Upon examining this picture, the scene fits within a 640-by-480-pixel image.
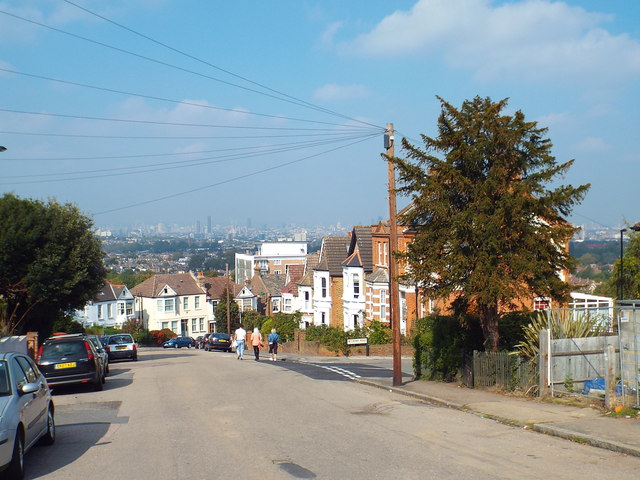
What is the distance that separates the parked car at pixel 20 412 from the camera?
860 centimetres

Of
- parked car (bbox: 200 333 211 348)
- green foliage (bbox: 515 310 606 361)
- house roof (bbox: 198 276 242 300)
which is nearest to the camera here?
green foliage (bbox: 515 310 606 361)

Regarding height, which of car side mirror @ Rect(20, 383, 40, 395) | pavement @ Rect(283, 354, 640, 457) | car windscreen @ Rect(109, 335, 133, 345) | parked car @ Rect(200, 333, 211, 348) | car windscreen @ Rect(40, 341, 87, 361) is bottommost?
parked car @ Rect(200, 333, 211, 348)

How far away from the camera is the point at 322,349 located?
44.3 m

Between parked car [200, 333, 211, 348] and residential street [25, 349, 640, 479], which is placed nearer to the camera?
residential street [25, 349, 640, 479]

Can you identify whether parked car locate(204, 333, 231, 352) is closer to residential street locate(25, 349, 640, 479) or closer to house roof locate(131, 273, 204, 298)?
house roof locate(131, 273, 204, 298)

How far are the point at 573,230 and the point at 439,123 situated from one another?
14.2ft

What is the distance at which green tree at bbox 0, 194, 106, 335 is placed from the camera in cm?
2983

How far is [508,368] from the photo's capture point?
1695 centimetres

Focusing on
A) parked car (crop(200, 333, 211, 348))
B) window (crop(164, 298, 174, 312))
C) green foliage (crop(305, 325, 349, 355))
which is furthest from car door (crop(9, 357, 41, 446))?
window (crop(164, 298, 174, 312))

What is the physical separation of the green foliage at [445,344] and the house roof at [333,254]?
34.9m

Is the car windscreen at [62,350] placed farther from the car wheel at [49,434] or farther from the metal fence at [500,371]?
the metal fence at [500,371]

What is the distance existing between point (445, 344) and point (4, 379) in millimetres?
12964

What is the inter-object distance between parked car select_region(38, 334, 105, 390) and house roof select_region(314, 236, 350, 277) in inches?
1465

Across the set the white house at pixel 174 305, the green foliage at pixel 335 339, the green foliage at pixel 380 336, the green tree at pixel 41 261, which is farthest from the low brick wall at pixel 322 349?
the white house at pixel 174 305
